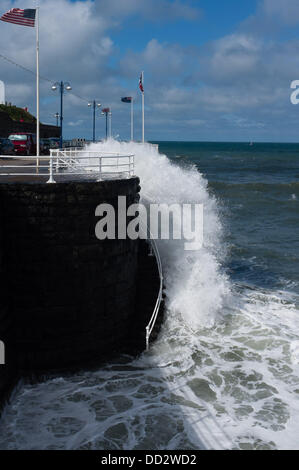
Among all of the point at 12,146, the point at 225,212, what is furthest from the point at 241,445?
the point at 225,212

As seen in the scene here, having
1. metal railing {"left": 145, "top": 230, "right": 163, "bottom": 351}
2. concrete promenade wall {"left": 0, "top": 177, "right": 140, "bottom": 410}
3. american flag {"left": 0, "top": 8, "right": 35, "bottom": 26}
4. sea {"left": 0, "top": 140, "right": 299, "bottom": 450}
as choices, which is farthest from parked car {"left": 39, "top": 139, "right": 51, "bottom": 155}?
concrete promenade wall {"left": 0, "top": 177, "right": 140, "bottom": 410}

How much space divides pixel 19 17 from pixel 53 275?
8.25m

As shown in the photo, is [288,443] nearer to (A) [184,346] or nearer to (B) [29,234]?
(A) [184,346]

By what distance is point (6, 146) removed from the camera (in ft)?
68.8

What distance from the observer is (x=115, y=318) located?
34.2ft

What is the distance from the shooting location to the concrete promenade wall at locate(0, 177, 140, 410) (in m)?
9.01

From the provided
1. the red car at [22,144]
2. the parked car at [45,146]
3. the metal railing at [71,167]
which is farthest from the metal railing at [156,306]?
the parked car at [45,146]

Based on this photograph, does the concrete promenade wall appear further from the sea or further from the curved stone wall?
the sea

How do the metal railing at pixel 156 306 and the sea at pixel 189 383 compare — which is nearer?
the sea at pixel 189 383

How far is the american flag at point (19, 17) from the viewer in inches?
521

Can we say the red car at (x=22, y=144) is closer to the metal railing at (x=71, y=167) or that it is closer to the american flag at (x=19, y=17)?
the metal railing at (x=71, y=167)

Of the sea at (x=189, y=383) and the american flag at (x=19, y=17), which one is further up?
the american flag at (x=19, y=17)

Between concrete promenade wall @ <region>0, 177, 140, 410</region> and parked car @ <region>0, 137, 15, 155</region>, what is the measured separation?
1204 cm

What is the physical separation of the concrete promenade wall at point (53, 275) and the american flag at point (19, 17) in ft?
21.2
